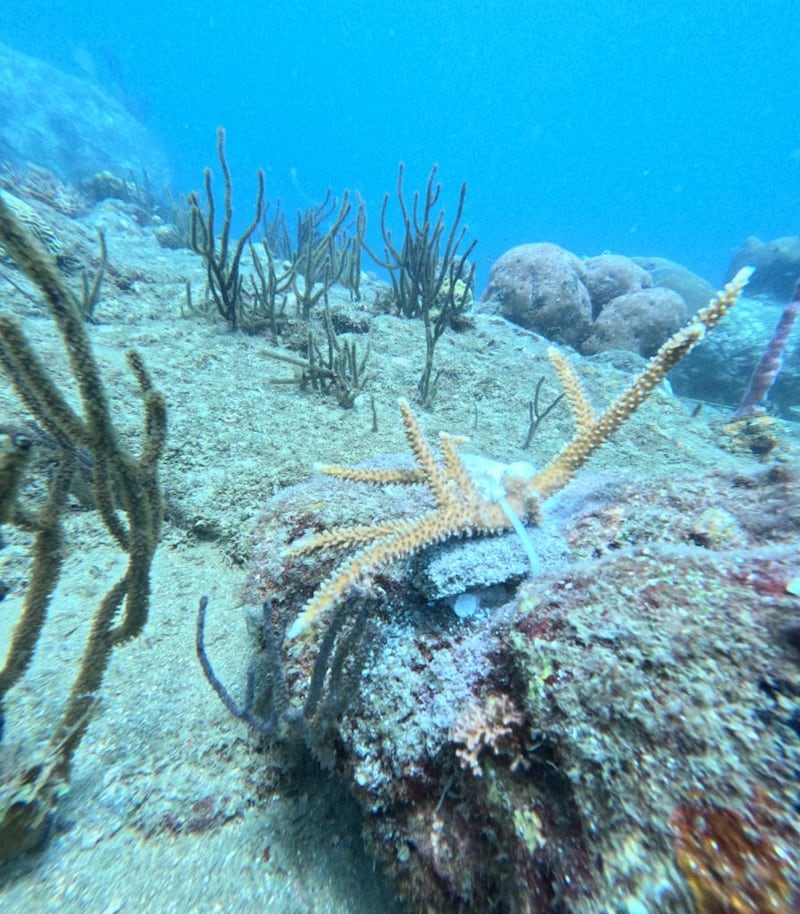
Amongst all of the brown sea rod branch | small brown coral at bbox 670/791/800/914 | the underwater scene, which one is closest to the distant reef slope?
the brown sea rod branch

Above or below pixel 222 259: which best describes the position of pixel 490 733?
below

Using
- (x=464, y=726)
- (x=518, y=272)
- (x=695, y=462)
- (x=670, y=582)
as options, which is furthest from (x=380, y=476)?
(x=518, y=272)

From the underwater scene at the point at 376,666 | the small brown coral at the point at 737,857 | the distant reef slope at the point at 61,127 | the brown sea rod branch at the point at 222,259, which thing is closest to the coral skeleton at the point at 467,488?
the underwater scene at the point at 376,666

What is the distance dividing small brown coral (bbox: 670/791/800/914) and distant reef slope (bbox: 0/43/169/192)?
796 inches

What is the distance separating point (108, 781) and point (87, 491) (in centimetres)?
146

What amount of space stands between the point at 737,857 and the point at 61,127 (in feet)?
92.6

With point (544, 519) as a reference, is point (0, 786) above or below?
below

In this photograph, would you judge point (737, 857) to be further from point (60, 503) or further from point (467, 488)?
point (60, 503)

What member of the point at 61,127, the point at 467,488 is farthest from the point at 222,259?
the point at 61,127

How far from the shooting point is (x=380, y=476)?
1.89 metres

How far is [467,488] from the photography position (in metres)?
1.80

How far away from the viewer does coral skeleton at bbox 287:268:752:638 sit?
1.48 metres

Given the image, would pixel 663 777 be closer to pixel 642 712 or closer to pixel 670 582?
pixel 642 712

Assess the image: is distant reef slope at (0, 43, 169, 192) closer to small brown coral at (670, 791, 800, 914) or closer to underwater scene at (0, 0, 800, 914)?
underwater scene at (0, 0, 800, 914)
